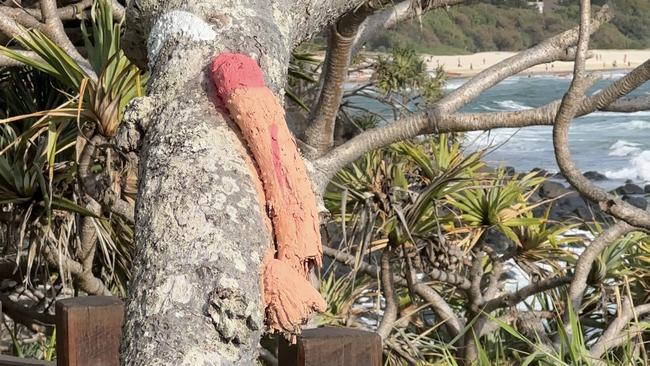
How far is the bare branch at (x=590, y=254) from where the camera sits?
3541 millimetres

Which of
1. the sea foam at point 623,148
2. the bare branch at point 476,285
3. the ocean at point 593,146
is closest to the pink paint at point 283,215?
the bare branch at point 476,285

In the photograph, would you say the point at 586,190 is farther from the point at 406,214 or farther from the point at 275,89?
the point at 275,89

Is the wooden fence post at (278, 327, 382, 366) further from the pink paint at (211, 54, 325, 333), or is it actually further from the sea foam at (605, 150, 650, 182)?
the sea foam at (605, 150, 650, 182)

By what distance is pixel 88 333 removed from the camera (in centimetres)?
172

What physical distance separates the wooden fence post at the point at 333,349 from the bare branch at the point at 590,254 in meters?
2.22

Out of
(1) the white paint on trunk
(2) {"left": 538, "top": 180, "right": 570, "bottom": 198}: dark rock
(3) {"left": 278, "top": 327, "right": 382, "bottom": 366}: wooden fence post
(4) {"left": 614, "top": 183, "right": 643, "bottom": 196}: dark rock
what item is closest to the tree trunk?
(1) the white paint on trunk

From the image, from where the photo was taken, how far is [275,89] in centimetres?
101

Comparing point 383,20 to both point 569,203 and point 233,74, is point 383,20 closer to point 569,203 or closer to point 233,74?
point 233,74

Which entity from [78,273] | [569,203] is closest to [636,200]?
[569,203]

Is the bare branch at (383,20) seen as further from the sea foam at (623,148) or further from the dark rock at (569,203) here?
the sea foam at (623,148)

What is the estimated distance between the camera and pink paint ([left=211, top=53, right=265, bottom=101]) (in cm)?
89

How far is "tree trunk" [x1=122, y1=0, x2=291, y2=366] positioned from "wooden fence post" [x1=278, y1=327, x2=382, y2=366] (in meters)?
0.47

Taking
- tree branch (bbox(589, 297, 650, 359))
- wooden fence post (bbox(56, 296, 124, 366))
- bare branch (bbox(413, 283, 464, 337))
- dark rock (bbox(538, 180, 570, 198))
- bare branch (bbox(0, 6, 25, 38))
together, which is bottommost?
dark rock (bbox(538, 180, 570, 198))

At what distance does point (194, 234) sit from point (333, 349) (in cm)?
57
